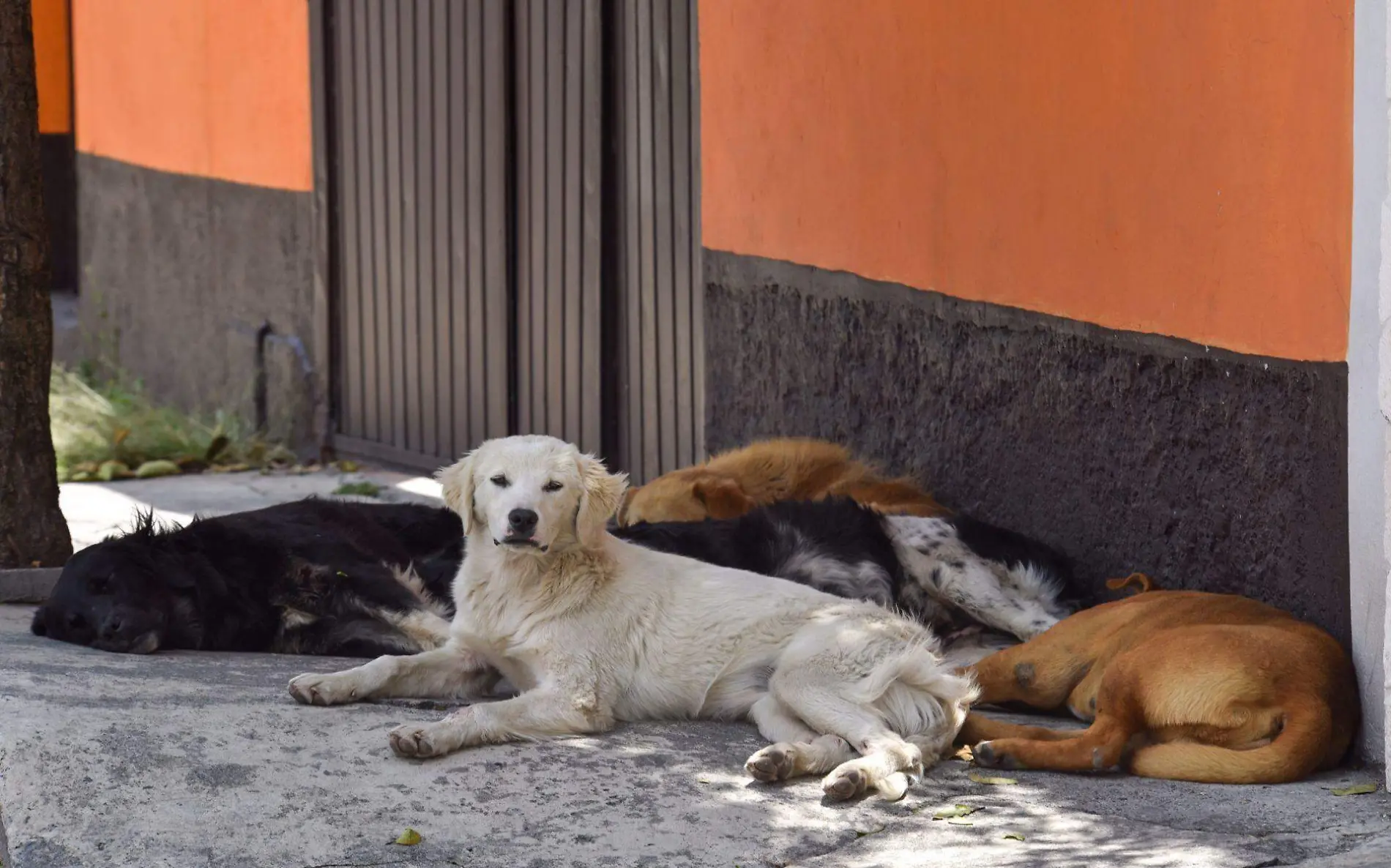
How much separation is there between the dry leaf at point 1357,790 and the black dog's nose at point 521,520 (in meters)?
2.27

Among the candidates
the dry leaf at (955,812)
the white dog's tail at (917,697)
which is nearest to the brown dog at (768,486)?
the white dog's tail at (917,697)

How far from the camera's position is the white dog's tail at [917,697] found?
4.91m

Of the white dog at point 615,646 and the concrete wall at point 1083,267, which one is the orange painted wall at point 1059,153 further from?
the white dog at point 615,646

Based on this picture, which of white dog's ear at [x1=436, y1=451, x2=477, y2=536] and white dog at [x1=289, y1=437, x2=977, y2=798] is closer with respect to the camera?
white dog at [x1=289, y1=437, x2=977, y2=798]

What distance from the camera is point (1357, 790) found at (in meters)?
4.55

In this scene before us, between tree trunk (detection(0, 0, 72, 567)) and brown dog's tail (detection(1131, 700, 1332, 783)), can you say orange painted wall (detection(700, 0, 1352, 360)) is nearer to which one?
brown dog's tail (detection(1131, 700, 1332, 783))

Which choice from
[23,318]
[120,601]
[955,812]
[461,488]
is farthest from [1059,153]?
[23,318]

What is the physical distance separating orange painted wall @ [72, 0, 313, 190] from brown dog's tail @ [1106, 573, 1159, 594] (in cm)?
756

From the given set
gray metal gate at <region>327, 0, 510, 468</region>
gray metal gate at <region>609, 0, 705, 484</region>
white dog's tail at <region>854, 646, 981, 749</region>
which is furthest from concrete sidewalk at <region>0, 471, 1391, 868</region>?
gray metal gate at <region>327, 0, 510, 468</region>

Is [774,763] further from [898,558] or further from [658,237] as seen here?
[658,237]

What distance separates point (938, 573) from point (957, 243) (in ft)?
4.49

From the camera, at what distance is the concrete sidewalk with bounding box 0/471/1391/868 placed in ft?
13.7

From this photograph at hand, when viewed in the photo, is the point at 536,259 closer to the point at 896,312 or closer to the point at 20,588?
the point at 896,312

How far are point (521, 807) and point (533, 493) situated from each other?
0.95 meters
